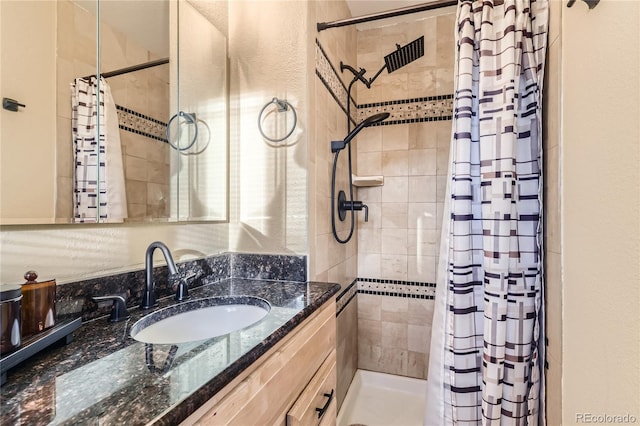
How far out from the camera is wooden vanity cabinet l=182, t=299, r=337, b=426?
1.97 feet

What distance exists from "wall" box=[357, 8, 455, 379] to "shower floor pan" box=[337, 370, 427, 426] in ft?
0.23

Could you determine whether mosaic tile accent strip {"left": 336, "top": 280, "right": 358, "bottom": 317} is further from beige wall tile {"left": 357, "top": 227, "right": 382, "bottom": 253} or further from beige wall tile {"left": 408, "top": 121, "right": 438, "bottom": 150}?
beige wall tile {"left": 408, "top": 121, "right": 438, "bottom": 150}

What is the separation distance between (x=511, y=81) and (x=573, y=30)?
306 millimetres

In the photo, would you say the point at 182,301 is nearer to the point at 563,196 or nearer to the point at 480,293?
the point at 480,293

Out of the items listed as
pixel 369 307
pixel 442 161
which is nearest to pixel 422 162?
pixel 442 161

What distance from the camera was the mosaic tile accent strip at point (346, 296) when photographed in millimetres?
1866

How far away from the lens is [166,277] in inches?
44.1

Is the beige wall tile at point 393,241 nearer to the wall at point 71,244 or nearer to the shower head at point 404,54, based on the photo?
the shower head at point 404,54

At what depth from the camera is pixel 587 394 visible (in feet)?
2.71

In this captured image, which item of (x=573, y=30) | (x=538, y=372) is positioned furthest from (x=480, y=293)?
(x=573, y=30)

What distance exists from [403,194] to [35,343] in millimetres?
2054

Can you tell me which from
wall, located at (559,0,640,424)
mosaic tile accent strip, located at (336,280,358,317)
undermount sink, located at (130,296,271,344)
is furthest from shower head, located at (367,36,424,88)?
undermount sink, located at (130,296,271,344)

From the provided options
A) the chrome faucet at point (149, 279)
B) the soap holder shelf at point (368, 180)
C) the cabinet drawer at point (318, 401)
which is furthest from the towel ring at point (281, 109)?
the cabinet drawer at point (318, 401)

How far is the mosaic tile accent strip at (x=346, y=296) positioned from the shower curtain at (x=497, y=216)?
69 cm
